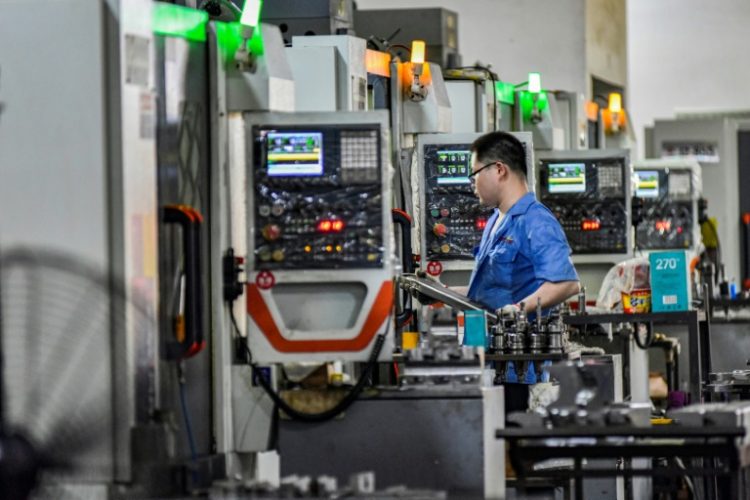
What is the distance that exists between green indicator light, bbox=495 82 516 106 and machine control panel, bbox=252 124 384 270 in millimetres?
3708

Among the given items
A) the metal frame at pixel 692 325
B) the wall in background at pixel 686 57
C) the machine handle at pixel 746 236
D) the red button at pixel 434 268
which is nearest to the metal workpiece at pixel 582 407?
the metal frame at pixel 692 325

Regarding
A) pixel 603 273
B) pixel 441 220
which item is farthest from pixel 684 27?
pixel 441 220

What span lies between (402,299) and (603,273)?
303 cm

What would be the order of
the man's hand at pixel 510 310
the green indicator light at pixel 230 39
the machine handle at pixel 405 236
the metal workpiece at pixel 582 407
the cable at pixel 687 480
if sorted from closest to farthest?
the metal workpiece at pixel 582 407 < the green indicator light at pixel 230 39 < the man's hand at pixel 510 310 < the machine handle at pixel 405 236 < the cable at pixel 687 480

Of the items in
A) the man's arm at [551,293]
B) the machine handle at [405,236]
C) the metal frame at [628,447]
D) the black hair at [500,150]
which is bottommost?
the metal frame at [628,447]

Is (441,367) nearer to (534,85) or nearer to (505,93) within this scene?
(505,93)

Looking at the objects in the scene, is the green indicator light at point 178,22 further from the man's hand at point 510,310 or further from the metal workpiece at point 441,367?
the man's hand at point 510,310

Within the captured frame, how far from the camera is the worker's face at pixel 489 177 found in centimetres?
570

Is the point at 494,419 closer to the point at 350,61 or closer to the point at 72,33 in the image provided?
the point at 72,33

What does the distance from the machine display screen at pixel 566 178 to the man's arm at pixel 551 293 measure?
124 inches

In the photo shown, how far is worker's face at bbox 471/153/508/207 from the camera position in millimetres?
5696

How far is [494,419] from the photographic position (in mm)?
4246

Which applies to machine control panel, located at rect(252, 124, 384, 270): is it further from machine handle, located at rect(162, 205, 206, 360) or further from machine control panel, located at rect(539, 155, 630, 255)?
machine control panel, located at rect(539, 155, 630, 255)

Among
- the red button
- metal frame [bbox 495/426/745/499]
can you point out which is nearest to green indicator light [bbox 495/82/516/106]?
the red button
